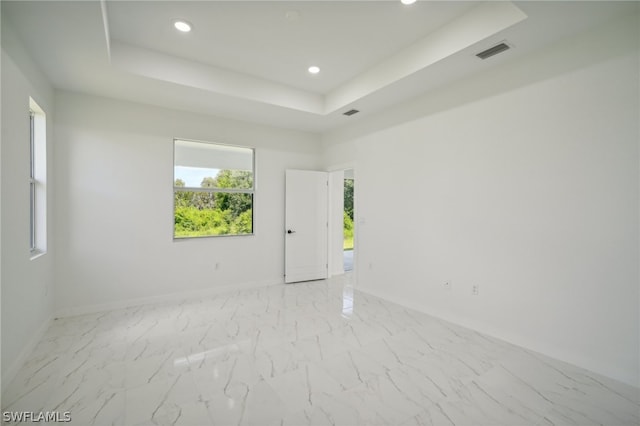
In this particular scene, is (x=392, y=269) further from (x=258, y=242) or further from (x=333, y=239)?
(x=258, y=242)

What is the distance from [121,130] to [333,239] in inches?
149

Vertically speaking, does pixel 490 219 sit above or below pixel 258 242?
above

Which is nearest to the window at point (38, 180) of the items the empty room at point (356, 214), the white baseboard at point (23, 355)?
the empty room at point (356, 214)

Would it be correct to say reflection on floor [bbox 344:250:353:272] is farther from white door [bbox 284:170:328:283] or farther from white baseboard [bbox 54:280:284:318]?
white baseboard [bbox 54:280:284:318]

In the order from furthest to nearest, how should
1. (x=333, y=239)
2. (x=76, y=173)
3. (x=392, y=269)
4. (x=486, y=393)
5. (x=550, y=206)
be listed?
(x=333, y=239), (x=392, y=269), (x=76, y=173), (x=550, y=206), (x=486, y=393)

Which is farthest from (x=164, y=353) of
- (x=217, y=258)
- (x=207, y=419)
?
(x=217, y=258)

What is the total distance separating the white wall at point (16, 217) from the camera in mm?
2178

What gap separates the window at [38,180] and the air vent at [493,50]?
451cm

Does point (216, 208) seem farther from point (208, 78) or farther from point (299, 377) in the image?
point (299, 377)

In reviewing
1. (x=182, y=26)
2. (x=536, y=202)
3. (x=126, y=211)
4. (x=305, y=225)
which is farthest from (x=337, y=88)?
(x=126, y=211)

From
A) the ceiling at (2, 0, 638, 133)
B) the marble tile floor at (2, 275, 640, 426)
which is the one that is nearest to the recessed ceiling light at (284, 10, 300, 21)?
the ceiling at (2, 0, 638, 133)

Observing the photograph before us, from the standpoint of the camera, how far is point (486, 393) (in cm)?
214

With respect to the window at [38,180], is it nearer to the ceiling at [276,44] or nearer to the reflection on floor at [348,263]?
the ceiling at [276,44]

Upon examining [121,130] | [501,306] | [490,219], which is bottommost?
[501,306]
